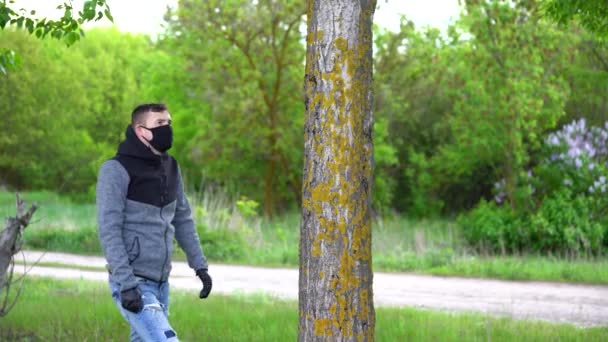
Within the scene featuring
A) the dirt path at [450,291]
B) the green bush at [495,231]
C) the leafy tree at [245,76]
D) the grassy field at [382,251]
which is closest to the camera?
the dirt path at [450,291]

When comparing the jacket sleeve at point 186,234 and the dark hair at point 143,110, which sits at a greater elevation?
the dark hair at point 143,110

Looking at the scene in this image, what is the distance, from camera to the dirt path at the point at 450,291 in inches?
443

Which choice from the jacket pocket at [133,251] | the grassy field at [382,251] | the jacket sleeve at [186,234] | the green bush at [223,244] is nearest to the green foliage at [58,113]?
the grassy field at [382,251]

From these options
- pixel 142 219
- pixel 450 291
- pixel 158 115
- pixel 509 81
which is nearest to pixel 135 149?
pixel 158 115

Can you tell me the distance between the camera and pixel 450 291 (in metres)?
13.4

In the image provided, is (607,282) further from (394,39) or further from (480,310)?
(394,39)

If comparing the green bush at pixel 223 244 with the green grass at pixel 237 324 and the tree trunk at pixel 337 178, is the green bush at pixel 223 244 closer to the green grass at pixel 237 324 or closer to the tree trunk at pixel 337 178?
the green grass at pixel 237 324

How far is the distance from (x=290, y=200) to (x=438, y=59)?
10687 mm

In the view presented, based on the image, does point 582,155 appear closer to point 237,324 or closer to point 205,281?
point 237,324

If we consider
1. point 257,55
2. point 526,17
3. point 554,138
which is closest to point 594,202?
point 554,138

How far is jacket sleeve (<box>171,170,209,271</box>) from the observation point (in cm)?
554

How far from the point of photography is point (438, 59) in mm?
24938

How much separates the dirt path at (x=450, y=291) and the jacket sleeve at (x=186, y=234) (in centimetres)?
542

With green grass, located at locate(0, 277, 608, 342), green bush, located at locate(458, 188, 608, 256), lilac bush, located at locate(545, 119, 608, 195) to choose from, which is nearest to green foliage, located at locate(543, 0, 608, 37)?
green grass, located at locate(0, 277, 608, 342)
